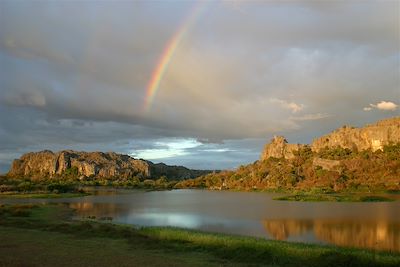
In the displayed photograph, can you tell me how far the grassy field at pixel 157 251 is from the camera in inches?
864

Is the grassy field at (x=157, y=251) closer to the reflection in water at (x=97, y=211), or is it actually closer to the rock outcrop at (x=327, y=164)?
the reflection in water at (x=97, y=211)

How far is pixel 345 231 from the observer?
139 feet

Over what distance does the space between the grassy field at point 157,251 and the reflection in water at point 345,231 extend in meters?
7.78

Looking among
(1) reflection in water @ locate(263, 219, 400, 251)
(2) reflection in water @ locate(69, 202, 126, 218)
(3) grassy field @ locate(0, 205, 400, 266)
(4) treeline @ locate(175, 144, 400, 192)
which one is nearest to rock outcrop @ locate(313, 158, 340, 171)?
(4) treeline @ locate(175, 144, 400, 192)

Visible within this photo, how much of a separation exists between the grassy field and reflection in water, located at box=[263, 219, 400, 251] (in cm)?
778

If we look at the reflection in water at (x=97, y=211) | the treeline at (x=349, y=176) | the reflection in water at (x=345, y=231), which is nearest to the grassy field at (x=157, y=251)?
the reflection in water at (x=345, y=231)

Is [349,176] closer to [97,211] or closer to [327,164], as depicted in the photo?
[327,164]

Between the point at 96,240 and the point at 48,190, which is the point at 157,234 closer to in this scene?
the point at 96,240

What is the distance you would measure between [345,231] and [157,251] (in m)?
23.7

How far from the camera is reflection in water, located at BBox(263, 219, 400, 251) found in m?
35.1

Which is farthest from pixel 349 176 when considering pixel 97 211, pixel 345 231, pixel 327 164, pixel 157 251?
pixel 157 251

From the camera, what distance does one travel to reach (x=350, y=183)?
485ft

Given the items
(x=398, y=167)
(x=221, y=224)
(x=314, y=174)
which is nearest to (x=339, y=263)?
(x=221, y=224)

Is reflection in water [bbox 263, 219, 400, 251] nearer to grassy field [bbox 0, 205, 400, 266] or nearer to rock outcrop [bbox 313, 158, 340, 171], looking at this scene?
grassy field [bbox 0, 205, 400, 266]
